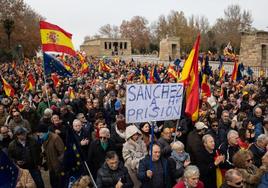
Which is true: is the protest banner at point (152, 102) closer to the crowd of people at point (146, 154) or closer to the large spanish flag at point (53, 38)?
the crowd of people at point (146, 154)

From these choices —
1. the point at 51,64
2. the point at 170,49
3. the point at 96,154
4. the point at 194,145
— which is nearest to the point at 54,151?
the point at 96,154

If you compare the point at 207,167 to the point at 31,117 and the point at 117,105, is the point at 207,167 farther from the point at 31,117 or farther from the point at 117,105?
the point at 31,117

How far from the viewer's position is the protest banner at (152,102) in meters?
5.34

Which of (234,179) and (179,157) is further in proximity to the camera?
(179,157)

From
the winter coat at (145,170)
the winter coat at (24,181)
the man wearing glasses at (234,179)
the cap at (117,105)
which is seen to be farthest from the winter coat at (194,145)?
the cap at (117,105)

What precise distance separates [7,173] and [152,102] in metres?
2.15

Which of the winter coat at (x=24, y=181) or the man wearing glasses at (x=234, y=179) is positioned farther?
the winter coat at (x=24, y=181)

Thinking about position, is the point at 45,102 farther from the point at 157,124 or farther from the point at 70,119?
the point at 157,124

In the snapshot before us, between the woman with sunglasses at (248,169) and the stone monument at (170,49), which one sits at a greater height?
the stone monument at (170,49)

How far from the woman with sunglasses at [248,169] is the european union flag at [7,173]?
2860mm

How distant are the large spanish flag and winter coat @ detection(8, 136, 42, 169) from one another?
4939 millimetres

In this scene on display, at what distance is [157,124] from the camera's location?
9117 mm

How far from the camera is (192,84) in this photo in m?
7.51

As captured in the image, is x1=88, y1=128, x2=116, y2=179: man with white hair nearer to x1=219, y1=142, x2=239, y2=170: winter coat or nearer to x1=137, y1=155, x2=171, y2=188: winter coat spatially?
x1=137, y1=155, x2=171, y2=188: winter coat
